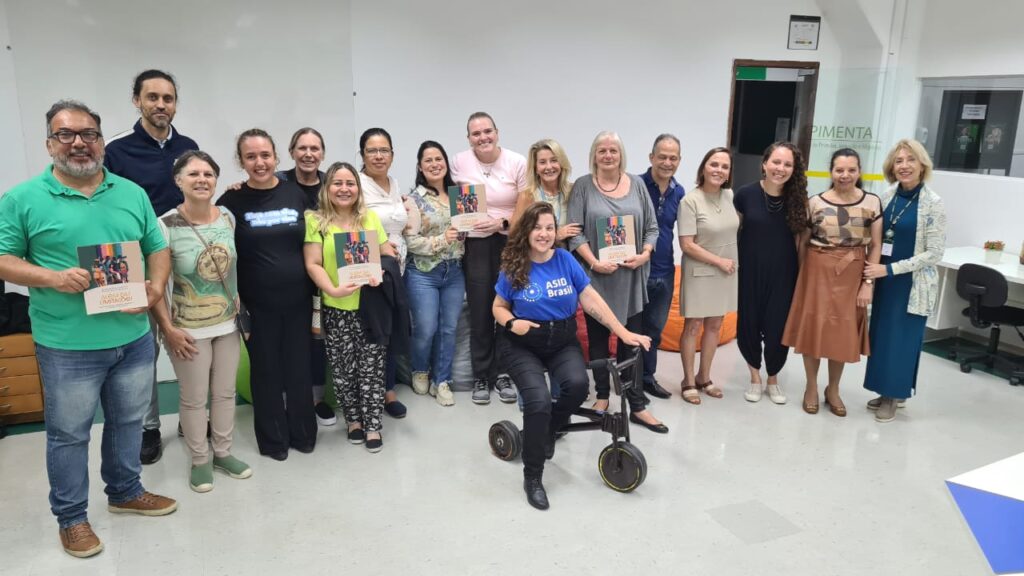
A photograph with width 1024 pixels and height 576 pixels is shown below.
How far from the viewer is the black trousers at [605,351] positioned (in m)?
3.68

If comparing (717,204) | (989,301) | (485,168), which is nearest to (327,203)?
(485,168)

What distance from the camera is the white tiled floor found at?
270 centimetres

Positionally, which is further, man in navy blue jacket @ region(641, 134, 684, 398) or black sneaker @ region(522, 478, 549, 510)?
man in navy blue jacket @ region(641, 134, 684, 398)

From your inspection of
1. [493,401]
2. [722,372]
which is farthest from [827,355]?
[493,401]

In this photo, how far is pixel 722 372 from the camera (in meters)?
4.84

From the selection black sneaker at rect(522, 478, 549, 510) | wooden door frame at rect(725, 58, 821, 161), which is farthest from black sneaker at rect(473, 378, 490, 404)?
wooden door frame at rect(725, 58, 821, 161)

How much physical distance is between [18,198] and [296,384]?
149 centimetres

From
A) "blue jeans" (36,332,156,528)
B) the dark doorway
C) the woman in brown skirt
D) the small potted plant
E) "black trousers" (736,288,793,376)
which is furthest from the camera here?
the dark doorway

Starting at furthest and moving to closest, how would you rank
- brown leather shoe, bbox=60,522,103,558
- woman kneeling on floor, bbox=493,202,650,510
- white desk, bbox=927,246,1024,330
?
white desk, bbox=927,246,1024,330 → woman kneeling on floor, bbox=493,202,650,510 → brown leather shoe, bbox=60,522,103,558

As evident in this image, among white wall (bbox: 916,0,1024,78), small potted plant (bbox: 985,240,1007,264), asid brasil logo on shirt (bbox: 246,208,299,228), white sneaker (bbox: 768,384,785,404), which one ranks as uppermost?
white wall (bbox: 916,0,1024,78)

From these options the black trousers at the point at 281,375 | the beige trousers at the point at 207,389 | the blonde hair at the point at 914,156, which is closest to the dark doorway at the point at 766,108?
the blonde hair at the point at 914,156

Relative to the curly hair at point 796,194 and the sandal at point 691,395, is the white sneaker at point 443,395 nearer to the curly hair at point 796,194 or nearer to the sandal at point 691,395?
the sandal at point 691,395

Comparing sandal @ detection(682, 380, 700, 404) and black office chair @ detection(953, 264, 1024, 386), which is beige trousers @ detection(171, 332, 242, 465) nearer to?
sandal @ detection(682, 380, 700, 404)

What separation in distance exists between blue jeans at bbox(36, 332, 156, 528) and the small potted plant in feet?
18.4
